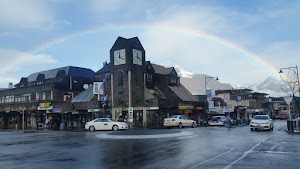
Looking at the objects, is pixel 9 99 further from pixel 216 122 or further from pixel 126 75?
pixel 216 122

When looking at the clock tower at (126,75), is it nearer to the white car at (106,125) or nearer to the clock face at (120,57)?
the clock face at (120,57)

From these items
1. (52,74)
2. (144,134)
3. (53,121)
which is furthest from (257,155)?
(52,74)

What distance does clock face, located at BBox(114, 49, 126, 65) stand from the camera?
151 ft

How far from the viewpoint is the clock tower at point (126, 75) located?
45625mm

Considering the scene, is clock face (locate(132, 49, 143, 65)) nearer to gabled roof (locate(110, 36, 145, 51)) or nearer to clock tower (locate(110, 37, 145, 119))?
clock tower (locate(110, 37, 145, 119))

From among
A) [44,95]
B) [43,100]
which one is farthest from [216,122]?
[44,95]

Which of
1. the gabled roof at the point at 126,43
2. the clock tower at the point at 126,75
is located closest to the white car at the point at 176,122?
the clock tower at the point at 126,75

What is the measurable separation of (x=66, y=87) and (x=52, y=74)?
835 centimetres

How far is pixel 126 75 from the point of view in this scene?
4591 centimetres

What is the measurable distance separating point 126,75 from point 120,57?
285 centimetres

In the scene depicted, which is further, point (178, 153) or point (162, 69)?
point (162, 69)

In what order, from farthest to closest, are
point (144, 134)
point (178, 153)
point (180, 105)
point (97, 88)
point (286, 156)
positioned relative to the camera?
point (180, 105) → point (97, 88) → point (144, 134) → point (178, 153) → point (286, 156)

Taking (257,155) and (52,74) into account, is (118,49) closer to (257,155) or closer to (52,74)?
(52,74)

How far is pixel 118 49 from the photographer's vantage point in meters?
46.9
